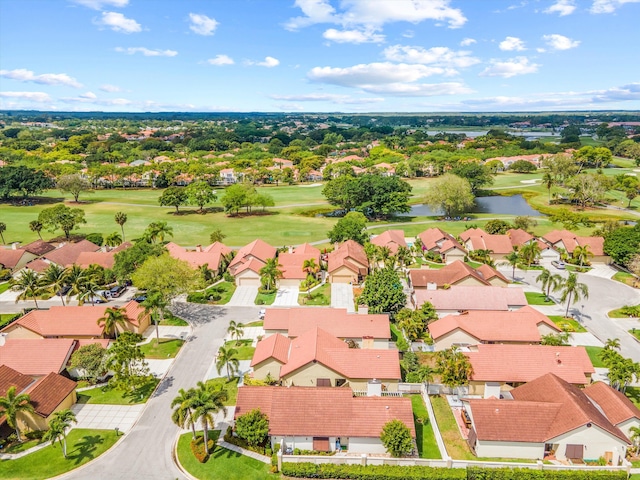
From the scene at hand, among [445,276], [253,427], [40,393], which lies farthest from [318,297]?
[40,393]

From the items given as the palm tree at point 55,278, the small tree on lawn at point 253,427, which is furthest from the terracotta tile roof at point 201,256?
the small tree on lawn at point 253,427

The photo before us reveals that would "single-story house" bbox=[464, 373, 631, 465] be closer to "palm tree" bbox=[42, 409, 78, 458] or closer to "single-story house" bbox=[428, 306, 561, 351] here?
"single-story house" bbox=[428, 306, 561, 351]

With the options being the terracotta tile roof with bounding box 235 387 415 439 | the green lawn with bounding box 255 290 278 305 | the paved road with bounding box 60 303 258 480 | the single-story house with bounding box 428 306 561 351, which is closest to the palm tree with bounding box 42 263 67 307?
the paved road with bounding box 60 303 258 480

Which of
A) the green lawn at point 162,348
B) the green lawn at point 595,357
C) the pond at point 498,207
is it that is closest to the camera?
the green lawn at point 595,357

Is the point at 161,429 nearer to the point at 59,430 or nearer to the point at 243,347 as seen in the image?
the point at 59,430

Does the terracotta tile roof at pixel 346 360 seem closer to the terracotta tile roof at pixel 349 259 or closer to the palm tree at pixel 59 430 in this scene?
the palm tree at pixel 59 430

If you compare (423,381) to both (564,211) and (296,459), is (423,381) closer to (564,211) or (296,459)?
(296,459)
